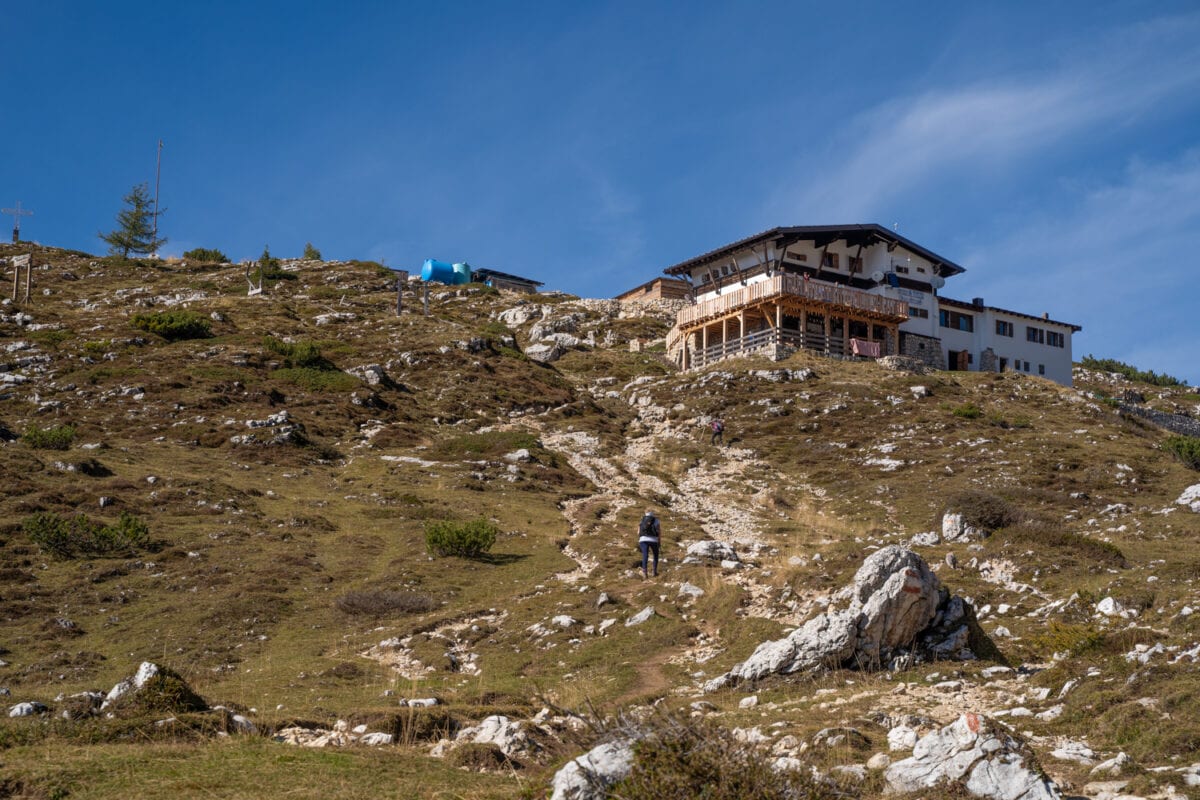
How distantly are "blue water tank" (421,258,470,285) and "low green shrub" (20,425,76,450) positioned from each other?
71.3 m

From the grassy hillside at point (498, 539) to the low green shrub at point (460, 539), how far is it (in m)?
0.93

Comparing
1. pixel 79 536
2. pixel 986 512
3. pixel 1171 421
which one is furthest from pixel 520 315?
pixel 986 512

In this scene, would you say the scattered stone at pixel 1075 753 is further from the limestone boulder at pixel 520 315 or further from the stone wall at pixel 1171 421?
the limestone boulder at pixel 520 315

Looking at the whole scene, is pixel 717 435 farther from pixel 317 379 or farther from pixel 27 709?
pixel 27 709

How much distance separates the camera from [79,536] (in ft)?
98.6

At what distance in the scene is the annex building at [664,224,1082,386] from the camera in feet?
221

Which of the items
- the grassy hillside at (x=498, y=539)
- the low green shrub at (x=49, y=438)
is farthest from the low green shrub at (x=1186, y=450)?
the low green shrub at (x=49, y=438)

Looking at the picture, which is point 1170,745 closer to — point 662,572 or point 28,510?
point 662,572

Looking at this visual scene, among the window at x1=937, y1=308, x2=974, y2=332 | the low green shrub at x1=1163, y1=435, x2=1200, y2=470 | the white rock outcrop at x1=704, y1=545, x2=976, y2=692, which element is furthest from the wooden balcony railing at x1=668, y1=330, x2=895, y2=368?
the white rock outcrop at x1=704, y1=545, x2=976, y2=692

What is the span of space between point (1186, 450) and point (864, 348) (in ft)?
85.1

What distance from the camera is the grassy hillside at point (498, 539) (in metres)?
13.7

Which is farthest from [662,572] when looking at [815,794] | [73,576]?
[815,794]

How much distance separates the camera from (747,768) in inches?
347

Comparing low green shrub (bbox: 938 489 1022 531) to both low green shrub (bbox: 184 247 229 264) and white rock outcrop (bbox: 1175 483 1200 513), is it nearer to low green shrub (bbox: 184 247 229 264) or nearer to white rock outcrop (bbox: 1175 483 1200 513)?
white rock outcrop (bbox: 1175 483 1200 513)
